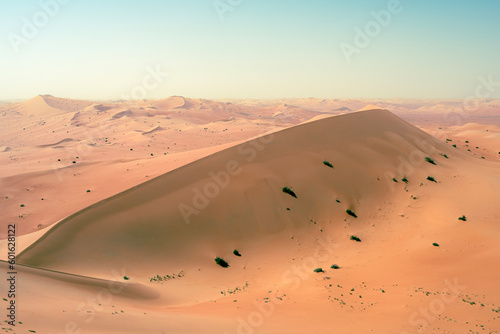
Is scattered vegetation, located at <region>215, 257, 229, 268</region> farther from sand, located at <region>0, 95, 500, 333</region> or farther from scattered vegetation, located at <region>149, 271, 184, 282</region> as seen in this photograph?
scattered vegetation, located at <region>149, 271, 184, 282</region>

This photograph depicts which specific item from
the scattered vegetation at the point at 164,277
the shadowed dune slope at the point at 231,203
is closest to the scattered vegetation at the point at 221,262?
the shadowed dune slope at the point at 231,203

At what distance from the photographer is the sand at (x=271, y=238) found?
418 inches

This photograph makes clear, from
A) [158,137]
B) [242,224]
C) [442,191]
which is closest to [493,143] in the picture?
[442,191]

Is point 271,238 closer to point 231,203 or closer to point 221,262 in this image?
point 231,203

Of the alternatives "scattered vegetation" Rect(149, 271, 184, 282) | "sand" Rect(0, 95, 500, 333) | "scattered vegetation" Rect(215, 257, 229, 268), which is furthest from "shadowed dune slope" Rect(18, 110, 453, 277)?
"scattered vegetation" Rect(149, 271, 184, 282)

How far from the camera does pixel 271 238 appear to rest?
19281 mm

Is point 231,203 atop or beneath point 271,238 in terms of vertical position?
atop

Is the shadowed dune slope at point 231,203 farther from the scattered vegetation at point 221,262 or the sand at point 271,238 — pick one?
the scattered vegetation at point 221,262

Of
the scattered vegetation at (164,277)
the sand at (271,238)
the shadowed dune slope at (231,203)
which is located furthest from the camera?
the shadowed dune slope at (231,203)

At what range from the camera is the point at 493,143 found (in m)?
49.5

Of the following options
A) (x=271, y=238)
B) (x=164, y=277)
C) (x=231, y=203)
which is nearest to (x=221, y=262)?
(x=164, y=277)

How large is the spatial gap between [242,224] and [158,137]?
48.9 m

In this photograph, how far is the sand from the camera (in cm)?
1061

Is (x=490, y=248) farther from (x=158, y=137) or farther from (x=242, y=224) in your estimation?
(x=158, y=137)
